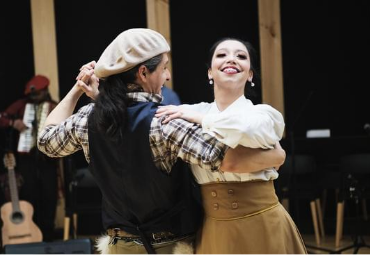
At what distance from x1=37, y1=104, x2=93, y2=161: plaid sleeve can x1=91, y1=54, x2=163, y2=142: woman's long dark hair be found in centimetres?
6

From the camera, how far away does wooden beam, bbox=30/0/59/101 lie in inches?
244

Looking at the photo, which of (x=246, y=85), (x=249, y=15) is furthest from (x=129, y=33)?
(x=249, y=15)

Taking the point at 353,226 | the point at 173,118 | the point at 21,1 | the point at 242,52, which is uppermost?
the point at 21,1

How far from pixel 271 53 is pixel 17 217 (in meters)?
3.09

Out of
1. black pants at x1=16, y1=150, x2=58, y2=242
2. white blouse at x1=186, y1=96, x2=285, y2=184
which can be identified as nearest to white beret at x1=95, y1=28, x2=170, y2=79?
white blouse at x1=186, y1=96, x2=285, y2=184

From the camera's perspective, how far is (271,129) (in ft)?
5.98

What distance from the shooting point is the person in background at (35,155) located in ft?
18.9

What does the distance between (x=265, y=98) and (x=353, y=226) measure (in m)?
1.62

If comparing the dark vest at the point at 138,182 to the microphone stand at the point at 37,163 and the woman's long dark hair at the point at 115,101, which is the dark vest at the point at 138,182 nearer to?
the woman's long dark hair at the point at 115,101

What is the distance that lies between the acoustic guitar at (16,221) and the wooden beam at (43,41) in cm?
111

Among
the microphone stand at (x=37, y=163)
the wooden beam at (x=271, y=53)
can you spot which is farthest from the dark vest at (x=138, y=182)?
the wooden beam at (x=271, y=53)

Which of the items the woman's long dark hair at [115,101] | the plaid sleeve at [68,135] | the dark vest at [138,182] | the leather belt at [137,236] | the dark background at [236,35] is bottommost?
the leather belt at [137,236]

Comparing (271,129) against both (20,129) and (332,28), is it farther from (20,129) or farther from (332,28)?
(332,28)

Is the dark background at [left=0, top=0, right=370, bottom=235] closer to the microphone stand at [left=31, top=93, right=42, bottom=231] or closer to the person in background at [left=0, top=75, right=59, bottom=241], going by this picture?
the person in background at [left=0, top=75, right=59, bottom=241]
